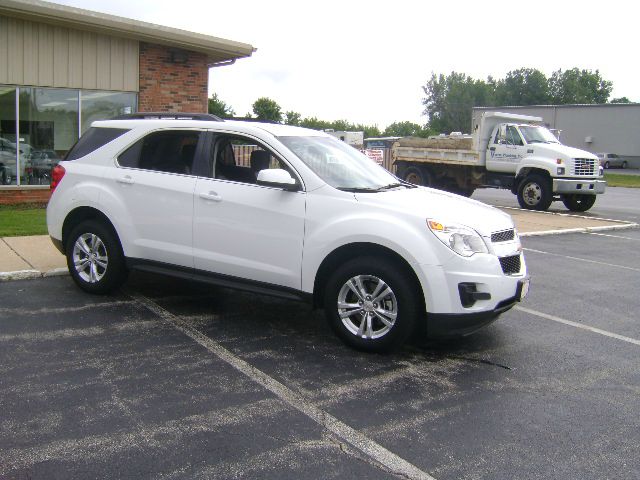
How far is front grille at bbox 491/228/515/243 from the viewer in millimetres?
5327

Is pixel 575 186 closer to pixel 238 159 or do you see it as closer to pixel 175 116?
pixel 238 159

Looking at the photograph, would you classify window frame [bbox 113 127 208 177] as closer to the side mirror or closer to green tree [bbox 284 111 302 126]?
the side mirror

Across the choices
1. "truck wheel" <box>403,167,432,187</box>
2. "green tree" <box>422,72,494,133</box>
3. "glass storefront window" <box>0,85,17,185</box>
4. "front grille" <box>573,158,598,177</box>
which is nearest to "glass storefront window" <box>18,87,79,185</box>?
"glass storefront window" <box>0,85,17,185</box>

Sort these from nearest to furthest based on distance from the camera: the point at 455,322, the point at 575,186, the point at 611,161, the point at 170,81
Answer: the point at 455,322, the point at 170,81, the point at 575,186, the point at 611,161

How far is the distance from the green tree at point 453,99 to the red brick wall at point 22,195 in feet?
314

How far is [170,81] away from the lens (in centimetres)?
1538

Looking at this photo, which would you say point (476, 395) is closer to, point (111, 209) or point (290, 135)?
point (290, 135)

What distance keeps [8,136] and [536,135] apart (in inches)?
549

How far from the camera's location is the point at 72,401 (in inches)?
166

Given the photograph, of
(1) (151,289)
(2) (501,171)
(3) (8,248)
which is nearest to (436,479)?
(1) (151,289)

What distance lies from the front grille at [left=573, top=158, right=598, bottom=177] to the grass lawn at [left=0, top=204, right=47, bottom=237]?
43.8 ft

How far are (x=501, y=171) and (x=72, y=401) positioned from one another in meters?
17.0

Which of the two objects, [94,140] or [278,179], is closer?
[278,179]

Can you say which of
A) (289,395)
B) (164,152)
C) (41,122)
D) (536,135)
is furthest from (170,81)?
(289,395)
